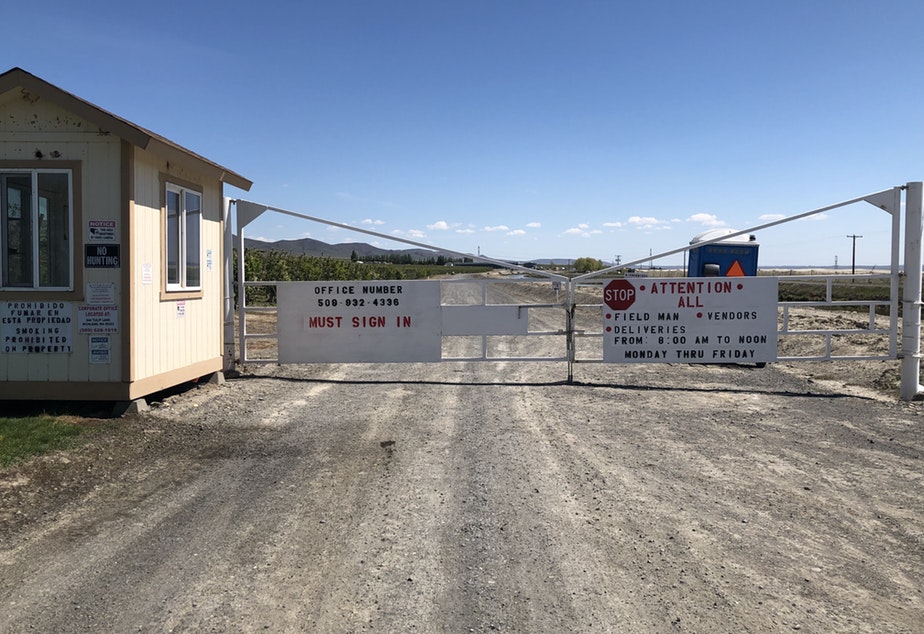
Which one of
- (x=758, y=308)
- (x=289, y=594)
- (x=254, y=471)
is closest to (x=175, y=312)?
(x=254, y=471)

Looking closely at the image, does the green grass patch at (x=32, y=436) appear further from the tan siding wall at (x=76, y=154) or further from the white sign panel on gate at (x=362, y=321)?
the white sign panel on gate at (x=362, y=321)

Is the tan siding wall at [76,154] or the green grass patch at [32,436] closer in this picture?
the green grass patch at [32,436]

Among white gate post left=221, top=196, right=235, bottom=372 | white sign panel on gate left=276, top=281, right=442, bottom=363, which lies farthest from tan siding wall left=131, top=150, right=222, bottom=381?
white sign panel on gate left=276, top=281, right=442, bottom=363

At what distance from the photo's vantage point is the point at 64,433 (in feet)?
23.0

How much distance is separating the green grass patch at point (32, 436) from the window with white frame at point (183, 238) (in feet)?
7.46

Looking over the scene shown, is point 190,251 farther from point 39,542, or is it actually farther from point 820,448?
point 820,448

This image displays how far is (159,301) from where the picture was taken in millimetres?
8578

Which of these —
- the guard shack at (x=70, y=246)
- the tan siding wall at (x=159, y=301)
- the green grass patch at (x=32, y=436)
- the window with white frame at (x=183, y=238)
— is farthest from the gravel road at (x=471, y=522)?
the window with white frame at (x=183, y=238)

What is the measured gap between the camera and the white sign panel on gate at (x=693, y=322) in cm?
1092

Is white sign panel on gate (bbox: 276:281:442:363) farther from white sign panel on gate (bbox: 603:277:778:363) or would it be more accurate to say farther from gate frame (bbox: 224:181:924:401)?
white sign panel on gate (bbox: 603:277:778:363)

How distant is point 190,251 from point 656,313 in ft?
23.8

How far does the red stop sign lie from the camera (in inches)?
429

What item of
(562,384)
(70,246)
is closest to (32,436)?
(70,246)

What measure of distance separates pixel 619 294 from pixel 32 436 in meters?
8.19
